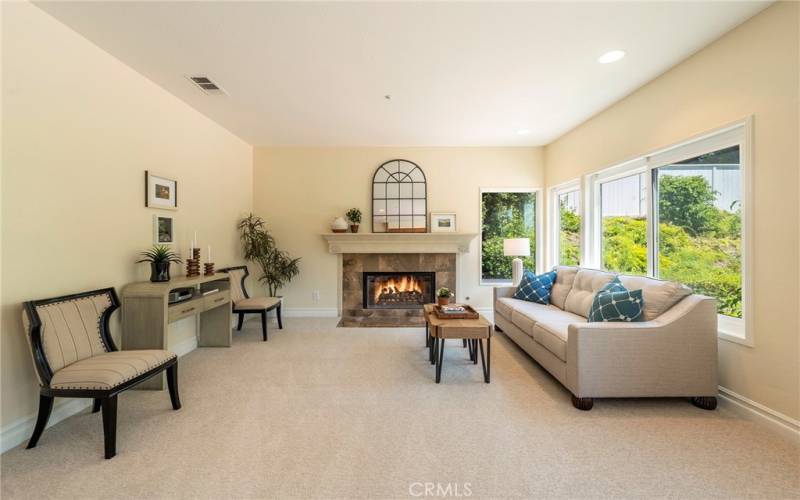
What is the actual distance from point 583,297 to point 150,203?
437 centimetres

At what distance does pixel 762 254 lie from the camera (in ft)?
6.99

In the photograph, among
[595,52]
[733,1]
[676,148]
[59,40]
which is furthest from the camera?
[676,148]

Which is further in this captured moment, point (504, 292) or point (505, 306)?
point (504, 292)

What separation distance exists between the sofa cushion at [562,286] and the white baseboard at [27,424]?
4.43 metres

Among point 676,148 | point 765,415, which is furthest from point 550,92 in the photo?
point 765,415

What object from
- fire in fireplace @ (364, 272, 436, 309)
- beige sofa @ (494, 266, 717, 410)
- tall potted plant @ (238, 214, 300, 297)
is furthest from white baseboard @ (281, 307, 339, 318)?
beige sofa @ (494, 266, 717, 410)

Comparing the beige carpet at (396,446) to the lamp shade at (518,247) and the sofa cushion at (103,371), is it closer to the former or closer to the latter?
the sofa cushion at (103,371)

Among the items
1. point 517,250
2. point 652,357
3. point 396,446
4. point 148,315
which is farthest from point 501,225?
point 148,315

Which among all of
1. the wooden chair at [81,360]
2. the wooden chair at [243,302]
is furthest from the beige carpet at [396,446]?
the wooden chair at [243,302]

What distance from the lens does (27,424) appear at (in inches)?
78.8

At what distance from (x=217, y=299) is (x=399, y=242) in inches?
104

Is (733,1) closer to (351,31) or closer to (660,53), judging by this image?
(660,53)

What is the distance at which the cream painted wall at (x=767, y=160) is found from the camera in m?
1.96

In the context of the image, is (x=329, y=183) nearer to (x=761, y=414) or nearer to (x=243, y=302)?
(x=243, y=302)
